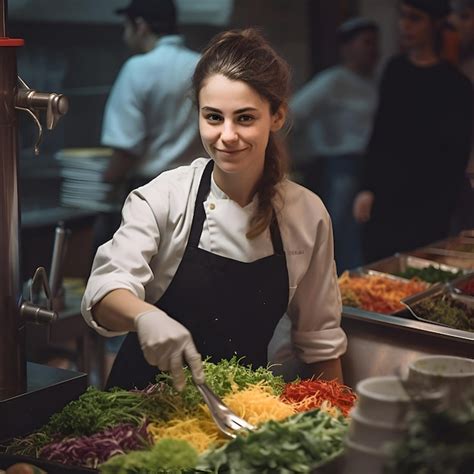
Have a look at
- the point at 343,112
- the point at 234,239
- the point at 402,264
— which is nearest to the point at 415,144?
the point at 343,112

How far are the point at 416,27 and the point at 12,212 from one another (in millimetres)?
3600

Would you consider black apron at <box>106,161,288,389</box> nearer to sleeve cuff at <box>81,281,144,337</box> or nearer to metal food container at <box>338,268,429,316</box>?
sleeve cuff at <box>81,281,144,337</box>

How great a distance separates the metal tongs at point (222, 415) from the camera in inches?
73.7

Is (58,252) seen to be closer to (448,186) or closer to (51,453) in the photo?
(51,453)

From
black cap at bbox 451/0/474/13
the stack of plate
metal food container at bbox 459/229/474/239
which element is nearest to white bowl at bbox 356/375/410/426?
metal food container at bbox 459/229/474/239

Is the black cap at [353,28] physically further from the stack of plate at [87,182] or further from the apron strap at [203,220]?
the apron strap at [203,220]

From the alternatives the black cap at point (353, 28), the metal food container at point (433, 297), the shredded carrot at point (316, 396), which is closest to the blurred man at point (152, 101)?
the black cap at point (353, 28)

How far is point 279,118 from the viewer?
2377mm

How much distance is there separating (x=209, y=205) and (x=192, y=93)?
28cm

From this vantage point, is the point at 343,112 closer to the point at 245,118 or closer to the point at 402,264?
the point at 402,264

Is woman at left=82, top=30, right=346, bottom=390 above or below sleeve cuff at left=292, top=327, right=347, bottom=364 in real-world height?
above

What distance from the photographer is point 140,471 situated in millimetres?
1703

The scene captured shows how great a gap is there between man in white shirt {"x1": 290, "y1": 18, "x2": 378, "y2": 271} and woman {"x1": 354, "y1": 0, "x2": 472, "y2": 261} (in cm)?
101

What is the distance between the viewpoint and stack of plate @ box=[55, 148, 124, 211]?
5.29m
